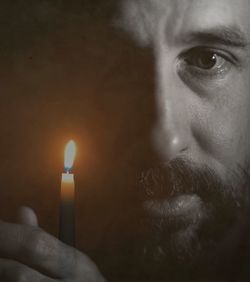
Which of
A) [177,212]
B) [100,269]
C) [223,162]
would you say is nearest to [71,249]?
[100,269]

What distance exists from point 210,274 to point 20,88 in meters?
0.50

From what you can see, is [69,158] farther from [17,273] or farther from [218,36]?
[218,36]

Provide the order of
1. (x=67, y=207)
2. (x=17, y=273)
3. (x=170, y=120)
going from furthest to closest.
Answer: (x=170, y=120) < (x=17, y=273) < (x=67, y=207)

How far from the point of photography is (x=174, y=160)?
1.00 meters

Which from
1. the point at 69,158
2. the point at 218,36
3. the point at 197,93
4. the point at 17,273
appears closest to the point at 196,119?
the point at 197,93

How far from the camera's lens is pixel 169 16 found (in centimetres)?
101

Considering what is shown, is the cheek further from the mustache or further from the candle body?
the candle body

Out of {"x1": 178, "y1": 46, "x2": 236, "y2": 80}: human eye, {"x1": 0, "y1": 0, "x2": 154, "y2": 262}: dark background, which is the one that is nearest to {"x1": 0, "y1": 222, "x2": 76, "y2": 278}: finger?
{"x1": 0, "y1": 0, "x2": 154, "y2": 262}: dark background

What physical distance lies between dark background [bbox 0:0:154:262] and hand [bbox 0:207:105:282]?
0.31ft

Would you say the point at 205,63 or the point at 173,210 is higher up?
the point at 205,63

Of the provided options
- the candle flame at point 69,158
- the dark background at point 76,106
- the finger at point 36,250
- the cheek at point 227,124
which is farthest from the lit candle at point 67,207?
the cheek at point 227,124

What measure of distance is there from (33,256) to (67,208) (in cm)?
15

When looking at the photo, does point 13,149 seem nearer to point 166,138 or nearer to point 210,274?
point 166,138

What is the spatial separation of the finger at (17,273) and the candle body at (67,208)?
4.5 inches
